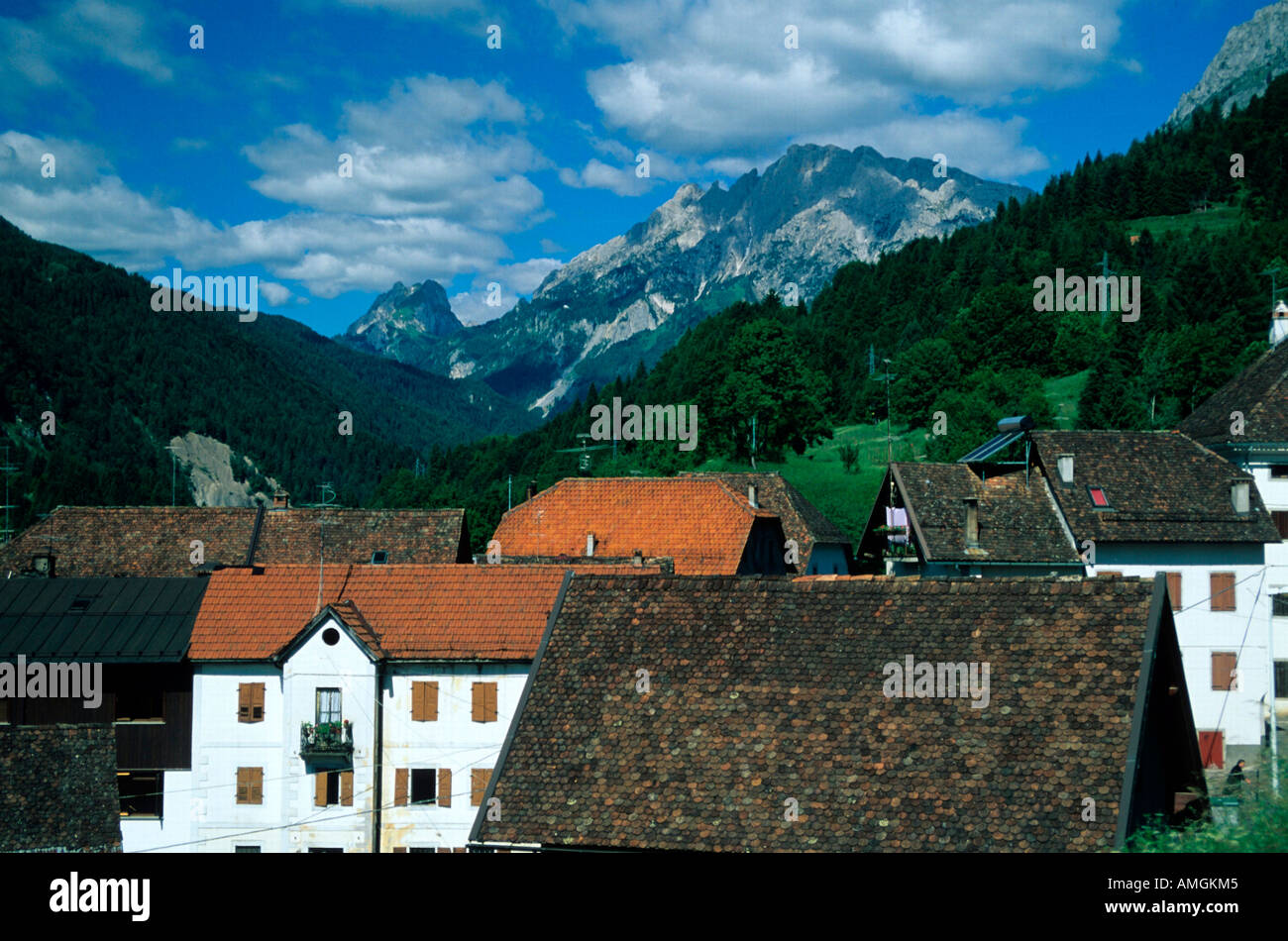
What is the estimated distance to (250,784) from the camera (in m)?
33.8

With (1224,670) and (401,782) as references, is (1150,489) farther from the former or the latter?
(401,782)

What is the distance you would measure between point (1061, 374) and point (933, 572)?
295ft

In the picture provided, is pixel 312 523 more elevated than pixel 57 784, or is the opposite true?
pixel 312 523

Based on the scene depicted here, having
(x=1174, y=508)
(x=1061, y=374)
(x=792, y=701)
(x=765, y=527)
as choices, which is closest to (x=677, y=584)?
(x=792, y=701)

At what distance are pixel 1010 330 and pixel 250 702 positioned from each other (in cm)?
10732

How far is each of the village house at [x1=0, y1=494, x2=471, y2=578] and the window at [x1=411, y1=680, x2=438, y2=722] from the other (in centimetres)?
1826

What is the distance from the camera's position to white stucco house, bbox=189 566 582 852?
32688mm

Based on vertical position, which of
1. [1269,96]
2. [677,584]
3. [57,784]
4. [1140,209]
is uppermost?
[1269,96]

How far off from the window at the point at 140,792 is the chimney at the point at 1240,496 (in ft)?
124

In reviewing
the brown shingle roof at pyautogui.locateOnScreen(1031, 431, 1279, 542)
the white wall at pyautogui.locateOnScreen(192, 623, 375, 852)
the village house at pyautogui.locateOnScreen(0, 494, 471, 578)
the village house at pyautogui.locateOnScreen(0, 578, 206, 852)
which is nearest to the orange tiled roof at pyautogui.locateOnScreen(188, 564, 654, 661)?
the white wall at pyautogui.locateOnScreen(192, 623, 375, 852)

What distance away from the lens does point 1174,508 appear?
42000 mm
